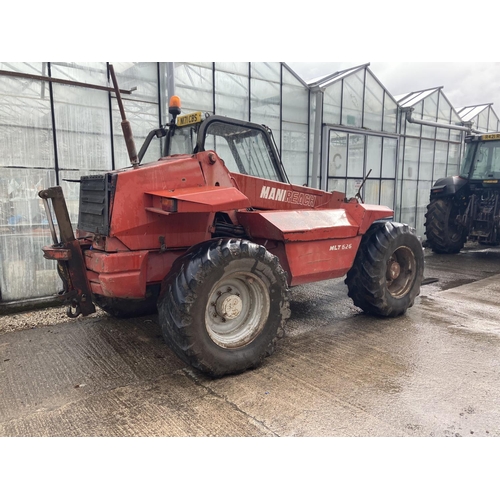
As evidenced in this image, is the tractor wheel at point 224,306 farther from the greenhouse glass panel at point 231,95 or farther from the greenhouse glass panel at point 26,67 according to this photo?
the greenhouse glass panel at point 231,95

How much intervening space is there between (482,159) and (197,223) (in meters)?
8.63

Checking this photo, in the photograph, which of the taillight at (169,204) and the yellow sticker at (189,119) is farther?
the yellow sticker at (189,119)

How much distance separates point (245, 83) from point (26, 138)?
361 cm

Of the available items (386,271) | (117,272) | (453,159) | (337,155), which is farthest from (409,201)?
(117,272)

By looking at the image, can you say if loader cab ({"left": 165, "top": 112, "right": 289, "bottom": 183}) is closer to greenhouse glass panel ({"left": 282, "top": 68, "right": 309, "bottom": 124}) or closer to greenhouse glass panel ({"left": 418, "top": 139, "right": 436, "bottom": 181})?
greenhouse glass panel ({"left": 282, "top": 68, "right": 309, "bottom": 124})

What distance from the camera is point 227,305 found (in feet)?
11.2

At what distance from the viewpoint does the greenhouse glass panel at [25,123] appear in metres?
4.95

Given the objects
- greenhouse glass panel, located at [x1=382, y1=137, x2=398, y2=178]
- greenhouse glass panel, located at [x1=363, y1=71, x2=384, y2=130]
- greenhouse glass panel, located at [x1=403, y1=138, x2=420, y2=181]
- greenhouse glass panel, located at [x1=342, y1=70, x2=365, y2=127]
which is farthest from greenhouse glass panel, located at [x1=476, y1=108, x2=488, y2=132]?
greenhouse glass panel, located at [x1=342, y1=70, x2=365, y2=127]

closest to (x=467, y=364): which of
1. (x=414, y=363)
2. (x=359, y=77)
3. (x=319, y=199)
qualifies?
(x=414, y=363)

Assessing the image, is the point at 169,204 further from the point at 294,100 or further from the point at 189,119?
the point at 294,100

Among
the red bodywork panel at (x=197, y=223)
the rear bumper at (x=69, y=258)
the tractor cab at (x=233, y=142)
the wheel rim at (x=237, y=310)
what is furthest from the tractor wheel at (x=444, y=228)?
the rear bumper at (x=69, y=258)

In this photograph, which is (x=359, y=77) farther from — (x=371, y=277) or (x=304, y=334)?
(x=304, y=334)

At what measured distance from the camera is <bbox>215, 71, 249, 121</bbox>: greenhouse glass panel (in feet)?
22.0

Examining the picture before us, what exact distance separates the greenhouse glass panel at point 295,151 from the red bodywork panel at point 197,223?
3422 mm
